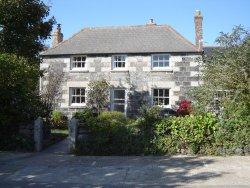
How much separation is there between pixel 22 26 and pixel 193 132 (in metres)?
8.63

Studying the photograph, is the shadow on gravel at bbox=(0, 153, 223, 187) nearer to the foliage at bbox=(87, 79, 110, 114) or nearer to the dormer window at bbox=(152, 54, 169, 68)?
the foliage at bbox=(87, 79, 110, 114)

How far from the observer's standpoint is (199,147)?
45.4ft

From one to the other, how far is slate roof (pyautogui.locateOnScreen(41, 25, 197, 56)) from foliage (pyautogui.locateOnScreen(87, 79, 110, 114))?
2322mm

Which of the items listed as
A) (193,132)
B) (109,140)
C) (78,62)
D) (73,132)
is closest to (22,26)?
(73,132)

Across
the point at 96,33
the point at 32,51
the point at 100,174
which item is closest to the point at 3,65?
the point at 32,51

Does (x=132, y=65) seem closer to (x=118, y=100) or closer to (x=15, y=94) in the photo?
(x=118, y=100)

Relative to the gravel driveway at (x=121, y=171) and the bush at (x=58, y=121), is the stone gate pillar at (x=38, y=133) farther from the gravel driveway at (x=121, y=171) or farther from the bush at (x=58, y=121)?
the bush at (x=58, y=121)

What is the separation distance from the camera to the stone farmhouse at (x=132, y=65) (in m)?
25.9

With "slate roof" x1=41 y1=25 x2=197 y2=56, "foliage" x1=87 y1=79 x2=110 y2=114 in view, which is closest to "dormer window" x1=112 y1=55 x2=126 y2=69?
"slate roof" x1=41 y1=25 x2=197 y2=56

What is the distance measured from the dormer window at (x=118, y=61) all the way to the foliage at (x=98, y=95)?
Result: 1481mm

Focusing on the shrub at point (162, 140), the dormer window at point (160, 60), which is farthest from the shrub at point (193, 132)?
the dormer window at point (160, 60)

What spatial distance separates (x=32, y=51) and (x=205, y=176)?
33.9 ft

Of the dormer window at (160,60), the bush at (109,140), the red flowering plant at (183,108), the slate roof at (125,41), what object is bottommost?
the bush at (109,140)

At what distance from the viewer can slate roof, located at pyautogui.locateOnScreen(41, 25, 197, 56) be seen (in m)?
26.3
